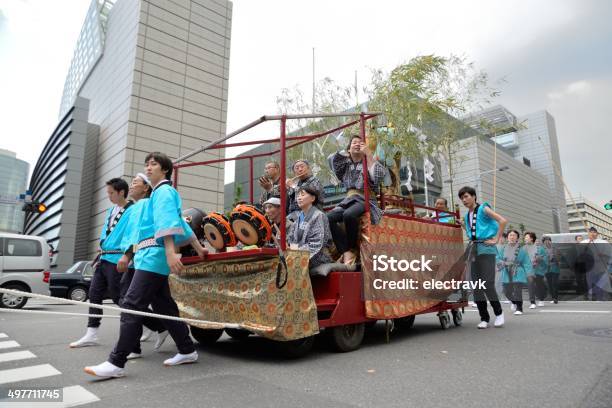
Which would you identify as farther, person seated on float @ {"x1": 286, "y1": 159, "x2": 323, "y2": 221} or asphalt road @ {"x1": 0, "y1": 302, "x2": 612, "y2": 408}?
person seated on float @ {"x1": 286, "y1": 159, "x2": 323, "y2": 221}

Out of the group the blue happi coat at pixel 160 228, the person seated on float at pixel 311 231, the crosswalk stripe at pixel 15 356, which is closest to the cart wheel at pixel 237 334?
the person seated on float at pixel 311 231

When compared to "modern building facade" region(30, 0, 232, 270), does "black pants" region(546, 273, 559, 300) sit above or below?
below

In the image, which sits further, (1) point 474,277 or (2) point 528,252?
(2) point 528,252

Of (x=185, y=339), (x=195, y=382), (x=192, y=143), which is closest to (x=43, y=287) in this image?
(x=185, y=339)

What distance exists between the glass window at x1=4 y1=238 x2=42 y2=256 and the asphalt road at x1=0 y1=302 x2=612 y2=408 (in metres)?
6.57

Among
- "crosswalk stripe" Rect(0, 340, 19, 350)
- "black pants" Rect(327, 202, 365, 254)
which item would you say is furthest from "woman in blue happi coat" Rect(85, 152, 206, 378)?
"crosswalk stripe" Rect(0, 340, 19, 350)

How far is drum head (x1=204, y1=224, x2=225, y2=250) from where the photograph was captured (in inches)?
159

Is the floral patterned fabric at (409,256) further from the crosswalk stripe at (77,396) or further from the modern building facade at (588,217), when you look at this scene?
the modern building facade at (588,217)

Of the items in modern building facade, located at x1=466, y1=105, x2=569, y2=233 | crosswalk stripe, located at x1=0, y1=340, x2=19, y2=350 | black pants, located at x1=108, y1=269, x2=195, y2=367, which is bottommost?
crosswalk stripe, located at x1=0, y1=340, x2=19, y2=350

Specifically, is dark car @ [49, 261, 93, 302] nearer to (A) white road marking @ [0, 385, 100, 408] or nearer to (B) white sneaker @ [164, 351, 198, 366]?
(B) white sneaker @ [164, 351, 198, 366]

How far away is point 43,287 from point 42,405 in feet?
31.6

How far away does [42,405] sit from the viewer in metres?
2.43

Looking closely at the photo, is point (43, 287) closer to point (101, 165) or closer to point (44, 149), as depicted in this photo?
point (101, 165)

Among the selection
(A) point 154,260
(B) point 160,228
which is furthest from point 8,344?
(B) point 160,228
